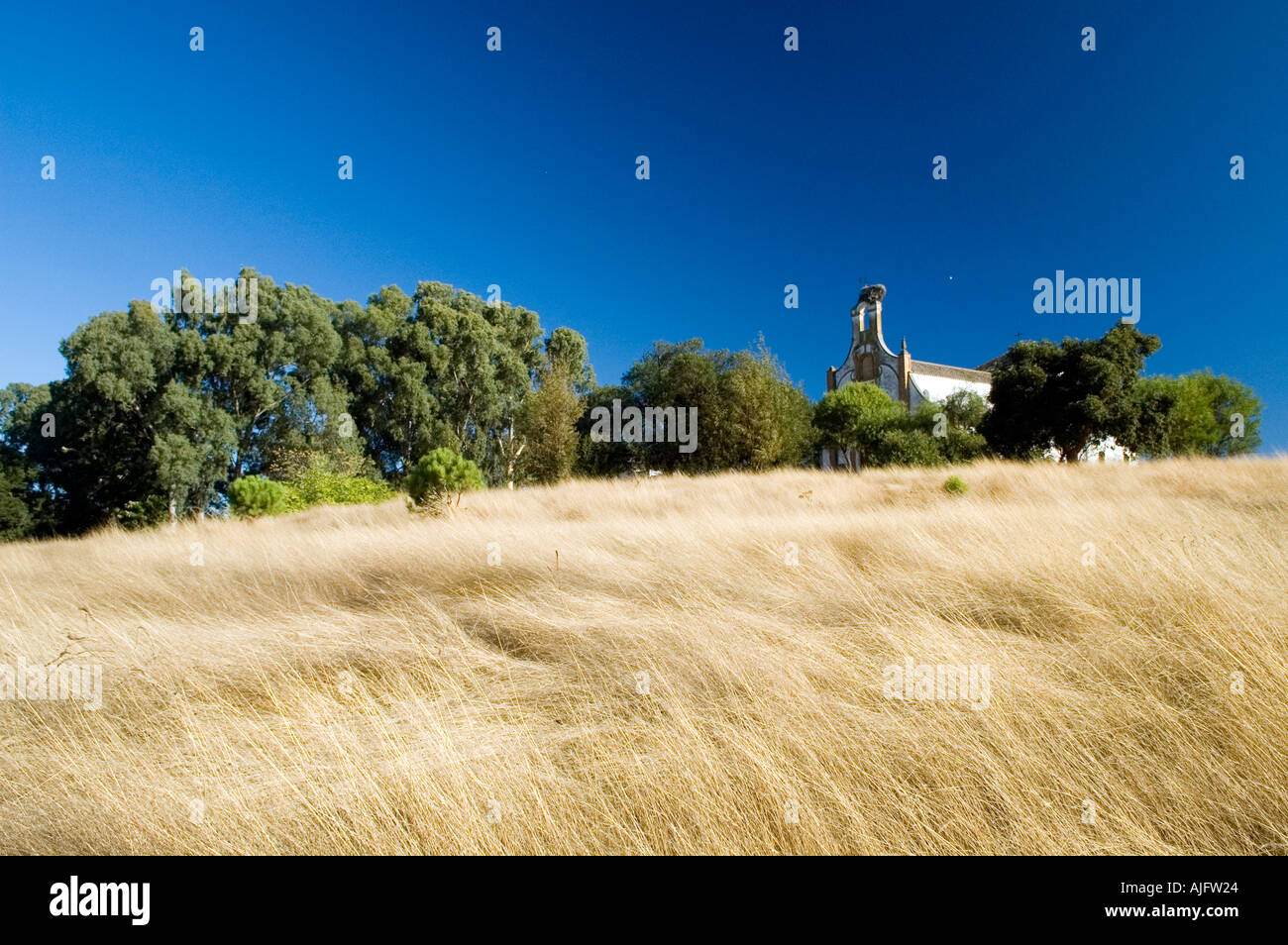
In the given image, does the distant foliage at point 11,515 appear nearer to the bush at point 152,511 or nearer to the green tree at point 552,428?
the bush at point 152,511

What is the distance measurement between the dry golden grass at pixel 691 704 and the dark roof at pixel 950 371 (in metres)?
53.7

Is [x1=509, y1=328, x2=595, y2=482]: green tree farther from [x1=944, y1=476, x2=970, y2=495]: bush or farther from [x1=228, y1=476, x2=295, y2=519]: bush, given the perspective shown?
[x1=944, y1=476, x2=970, y2=495]: bush

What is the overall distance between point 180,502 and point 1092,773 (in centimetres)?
3109

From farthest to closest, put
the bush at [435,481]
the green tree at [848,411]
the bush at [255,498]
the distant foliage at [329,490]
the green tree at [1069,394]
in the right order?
the green tree at [848,411]
the green tree at [1069,394]
the distant foliage at [329,490]
the bush at [255,498]
the bush at [435,481]

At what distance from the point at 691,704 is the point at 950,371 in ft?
205

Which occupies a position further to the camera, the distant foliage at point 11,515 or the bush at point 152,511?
the distant foliage at point 11,515

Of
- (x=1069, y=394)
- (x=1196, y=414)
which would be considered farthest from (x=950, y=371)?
(x=1069, y=394)

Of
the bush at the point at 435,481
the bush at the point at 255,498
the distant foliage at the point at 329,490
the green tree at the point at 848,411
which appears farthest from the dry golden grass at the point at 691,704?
the green tree at the point at 848,411

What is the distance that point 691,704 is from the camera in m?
3.13

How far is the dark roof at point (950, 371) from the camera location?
183 ft

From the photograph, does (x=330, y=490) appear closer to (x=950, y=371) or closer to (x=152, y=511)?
(x=152, y=511)
